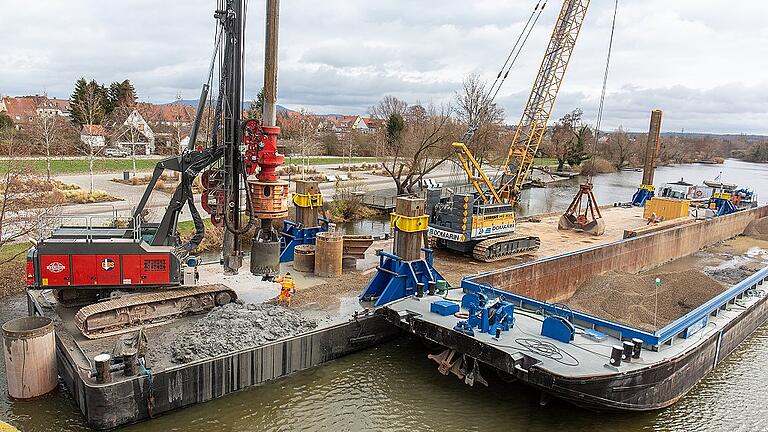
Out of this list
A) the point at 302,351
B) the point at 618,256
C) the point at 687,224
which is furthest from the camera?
the point at 687,224

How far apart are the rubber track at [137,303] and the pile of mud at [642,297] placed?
10.5 meters

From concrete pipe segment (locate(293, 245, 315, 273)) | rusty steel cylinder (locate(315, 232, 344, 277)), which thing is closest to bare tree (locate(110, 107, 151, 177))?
concrete pipe segment (locate(293, 245, 315, 273))

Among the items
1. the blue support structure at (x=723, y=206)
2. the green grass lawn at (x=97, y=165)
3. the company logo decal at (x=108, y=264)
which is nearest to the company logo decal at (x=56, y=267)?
the company logo decal at (x=108, y=264)

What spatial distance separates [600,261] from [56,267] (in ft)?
62.4

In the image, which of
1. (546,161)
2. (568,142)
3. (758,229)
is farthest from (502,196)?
(546,161)

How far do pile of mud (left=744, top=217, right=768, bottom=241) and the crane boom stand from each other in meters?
18.8

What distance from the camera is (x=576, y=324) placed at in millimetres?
12945

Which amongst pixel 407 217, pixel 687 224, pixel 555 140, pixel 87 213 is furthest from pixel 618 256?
pixel 555 140

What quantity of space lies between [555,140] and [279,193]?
77118mm

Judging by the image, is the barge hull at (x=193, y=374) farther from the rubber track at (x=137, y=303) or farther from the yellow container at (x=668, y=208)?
the yellow container at (x=668, y=208)

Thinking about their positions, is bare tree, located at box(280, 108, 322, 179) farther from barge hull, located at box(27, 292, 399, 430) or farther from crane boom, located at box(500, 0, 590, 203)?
barge hull, located at box(27, 292, 399, 430)

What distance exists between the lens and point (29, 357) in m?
10.1

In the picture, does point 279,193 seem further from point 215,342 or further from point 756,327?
point 756,327

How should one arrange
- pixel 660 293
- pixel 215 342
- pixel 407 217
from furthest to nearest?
pixel 660 293 → pixel 407 217 → pixel 215 342
